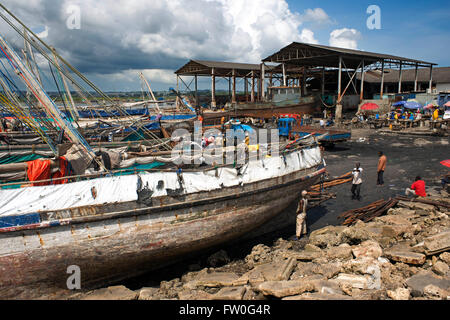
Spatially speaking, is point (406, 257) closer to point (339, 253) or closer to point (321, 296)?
point (339, 253)

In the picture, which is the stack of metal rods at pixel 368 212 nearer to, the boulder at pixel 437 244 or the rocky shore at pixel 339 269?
the rocky shore at pixel 339 269

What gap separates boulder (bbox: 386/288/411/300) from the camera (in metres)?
4.32

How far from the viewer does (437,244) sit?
18.6ft

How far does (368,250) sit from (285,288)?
2.45 m

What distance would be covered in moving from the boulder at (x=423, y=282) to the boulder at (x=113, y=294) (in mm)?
5221

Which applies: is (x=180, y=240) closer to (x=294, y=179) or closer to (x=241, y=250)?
(x=241, y=250)

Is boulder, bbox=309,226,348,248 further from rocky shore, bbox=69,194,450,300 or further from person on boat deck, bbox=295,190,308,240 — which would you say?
person on boat deck, bbox=295,190,308,240

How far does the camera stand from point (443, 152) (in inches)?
683

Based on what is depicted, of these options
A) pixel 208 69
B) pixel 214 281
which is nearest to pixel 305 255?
pixel 214 281

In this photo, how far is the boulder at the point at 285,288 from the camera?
4.88 metres

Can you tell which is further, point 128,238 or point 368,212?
point 368,212

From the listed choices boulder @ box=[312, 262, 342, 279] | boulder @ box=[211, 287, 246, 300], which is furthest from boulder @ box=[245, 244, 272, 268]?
boulder @ box=[211, 287, 246, 300]
